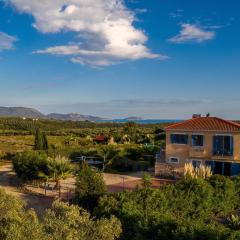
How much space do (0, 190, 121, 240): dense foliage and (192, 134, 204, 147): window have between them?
21379 millimetres

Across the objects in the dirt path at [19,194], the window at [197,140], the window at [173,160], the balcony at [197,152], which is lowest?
the dirt path at [19,194]

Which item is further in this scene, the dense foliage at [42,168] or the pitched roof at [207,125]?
the pitched roof at [207,125]

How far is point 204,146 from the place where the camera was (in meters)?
31.0

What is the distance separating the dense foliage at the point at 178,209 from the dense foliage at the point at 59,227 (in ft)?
13.2

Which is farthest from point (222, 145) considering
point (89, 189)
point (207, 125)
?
point (89, 189)

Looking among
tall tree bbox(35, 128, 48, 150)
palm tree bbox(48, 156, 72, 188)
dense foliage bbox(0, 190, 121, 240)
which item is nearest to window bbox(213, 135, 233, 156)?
palm tree bbox(48, 156, 72, 188)

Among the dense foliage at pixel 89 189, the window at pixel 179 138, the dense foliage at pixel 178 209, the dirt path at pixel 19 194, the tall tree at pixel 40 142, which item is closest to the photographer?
the dense foliage at pixel 178 209

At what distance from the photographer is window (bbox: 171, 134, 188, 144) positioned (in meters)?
31.8

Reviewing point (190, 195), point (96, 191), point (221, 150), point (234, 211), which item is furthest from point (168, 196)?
point (221, 150)

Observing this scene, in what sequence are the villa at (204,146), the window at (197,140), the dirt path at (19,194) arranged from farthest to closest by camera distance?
the window at (197,140) < the villa at (204,146) < the dirt path at (19,194)

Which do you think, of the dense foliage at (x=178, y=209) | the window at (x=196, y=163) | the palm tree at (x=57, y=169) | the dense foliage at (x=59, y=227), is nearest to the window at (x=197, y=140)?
the window at (x=196, y=163)

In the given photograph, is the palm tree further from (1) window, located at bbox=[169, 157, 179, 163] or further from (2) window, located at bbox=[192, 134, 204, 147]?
(2) window, located at bbox=[192, 134, 204, 147]

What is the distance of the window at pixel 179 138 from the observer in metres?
31.8

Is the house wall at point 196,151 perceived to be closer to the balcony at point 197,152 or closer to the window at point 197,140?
the balcony at point 197,152
